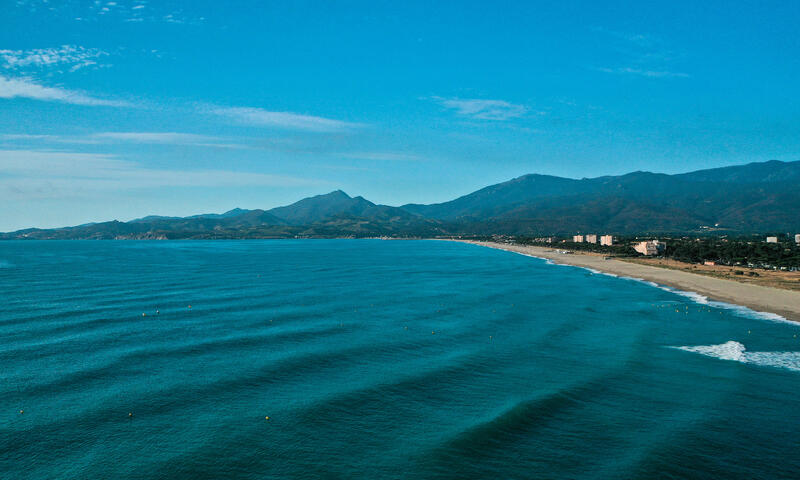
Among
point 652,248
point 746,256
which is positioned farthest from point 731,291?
point 652,248

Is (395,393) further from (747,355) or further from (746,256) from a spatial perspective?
(746,256)

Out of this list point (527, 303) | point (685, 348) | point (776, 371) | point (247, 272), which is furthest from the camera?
point (247, 272)

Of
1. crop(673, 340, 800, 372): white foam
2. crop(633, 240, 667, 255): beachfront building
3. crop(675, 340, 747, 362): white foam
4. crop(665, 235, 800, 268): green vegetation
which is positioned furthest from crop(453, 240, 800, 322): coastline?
crop(633, 240, 667, 255): beachfront building

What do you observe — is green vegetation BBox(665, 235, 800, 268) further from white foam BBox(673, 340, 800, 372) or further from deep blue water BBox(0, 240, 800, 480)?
white foam BBox(673, 340, 800, 372)

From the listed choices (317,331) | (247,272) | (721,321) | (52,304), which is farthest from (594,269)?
(52,304)

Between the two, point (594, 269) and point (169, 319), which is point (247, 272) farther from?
point (594, 269)

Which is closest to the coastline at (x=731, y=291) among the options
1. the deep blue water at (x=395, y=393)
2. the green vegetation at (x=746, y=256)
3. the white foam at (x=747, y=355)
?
the deep blue water at (x=395, y=393)
